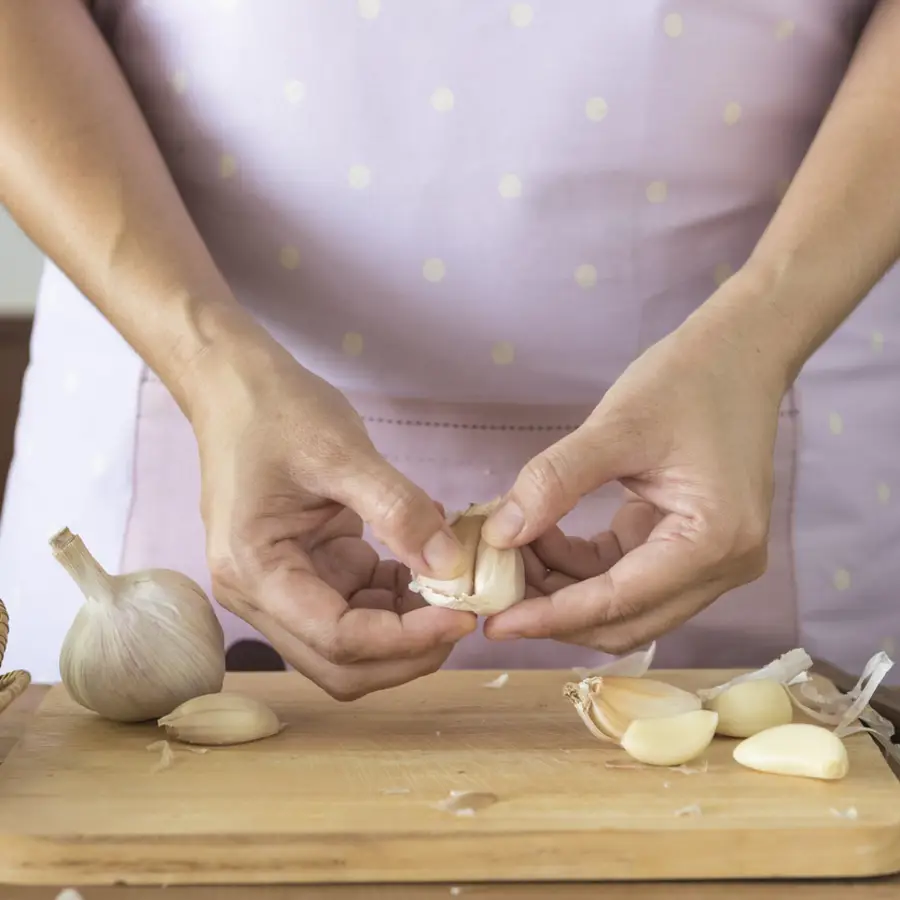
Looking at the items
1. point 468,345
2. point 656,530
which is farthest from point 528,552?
point 468,345

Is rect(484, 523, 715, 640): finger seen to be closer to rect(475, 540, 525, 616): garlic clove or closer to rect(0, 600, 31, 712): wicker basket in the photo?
rect(475, 540, 525, 616): garlic clove

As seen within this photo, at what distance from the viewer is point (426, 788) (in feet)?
2.14

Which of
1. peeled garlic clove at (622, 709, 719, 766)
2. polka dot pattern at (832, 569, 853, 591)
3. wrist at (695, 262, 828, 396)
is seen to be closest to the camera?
peeled garlic clove at (622, 709, 719, 766)

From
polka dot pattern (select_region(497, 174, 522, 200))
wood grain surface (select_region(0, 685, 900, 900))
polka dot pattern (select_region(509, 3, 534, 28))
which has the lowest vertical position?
wood grain surface (select_region(0, 685, 900, 900))

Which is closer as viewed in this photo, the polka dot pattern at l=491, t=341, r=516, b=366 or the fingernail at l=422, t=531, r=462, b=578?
the fingernail at l=422, t=531, r=462, b=578

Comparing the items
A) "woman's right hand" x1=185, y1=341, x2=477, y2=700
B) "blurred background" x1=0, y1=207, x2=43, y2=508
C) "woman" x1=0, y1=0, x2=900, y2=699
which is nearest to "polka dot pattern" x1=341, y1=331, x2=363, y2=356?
"woman" x1=0, y1=0, x2=900, y2=699

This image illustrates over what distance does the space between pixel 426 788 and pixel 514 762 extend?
6cm

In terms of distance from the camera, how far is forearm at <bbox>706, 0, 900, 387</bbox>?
81cm

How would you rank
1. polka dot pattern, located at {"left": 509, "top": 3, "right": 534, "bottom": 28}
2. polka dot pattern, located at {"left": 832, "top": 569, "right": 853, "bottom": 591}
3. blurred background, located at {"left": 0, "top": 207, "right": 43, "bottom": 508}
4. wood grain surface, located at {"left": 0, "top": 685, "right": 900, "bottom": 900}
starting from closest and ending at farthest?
wood grain surface, located at {"left": 0, "top": 685, "right": 900, "bottom": 900}
polka dot pattern, located at {"left": 509, "top": 3, "right": 534, "bottom": 28}
polka dot pattern, located at {"left": 832, "top": 569, "right": 853, "bottom": 591}
blurred background, located at {"left": 0, "top": 207, "right": 43, "bottom": 508}

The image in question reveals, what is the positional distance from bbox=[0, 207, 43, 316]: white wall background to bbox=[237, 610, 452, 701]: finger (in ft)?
4.67

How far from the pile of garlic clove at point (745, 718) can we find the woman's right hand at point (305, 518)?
0.32 ft

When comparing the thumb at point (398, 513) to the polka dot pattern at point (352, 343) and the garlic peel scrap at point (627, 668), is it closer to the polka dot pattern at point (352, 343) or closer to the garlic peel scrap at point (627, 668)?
the garlic peel scrap at point (627, 668)

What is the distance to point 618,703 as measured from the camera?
729mm

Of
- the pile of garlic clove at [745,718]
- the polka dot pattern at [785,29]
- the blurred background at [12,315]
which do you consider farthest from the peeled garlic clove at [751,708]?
the blurred background at [12,315]
